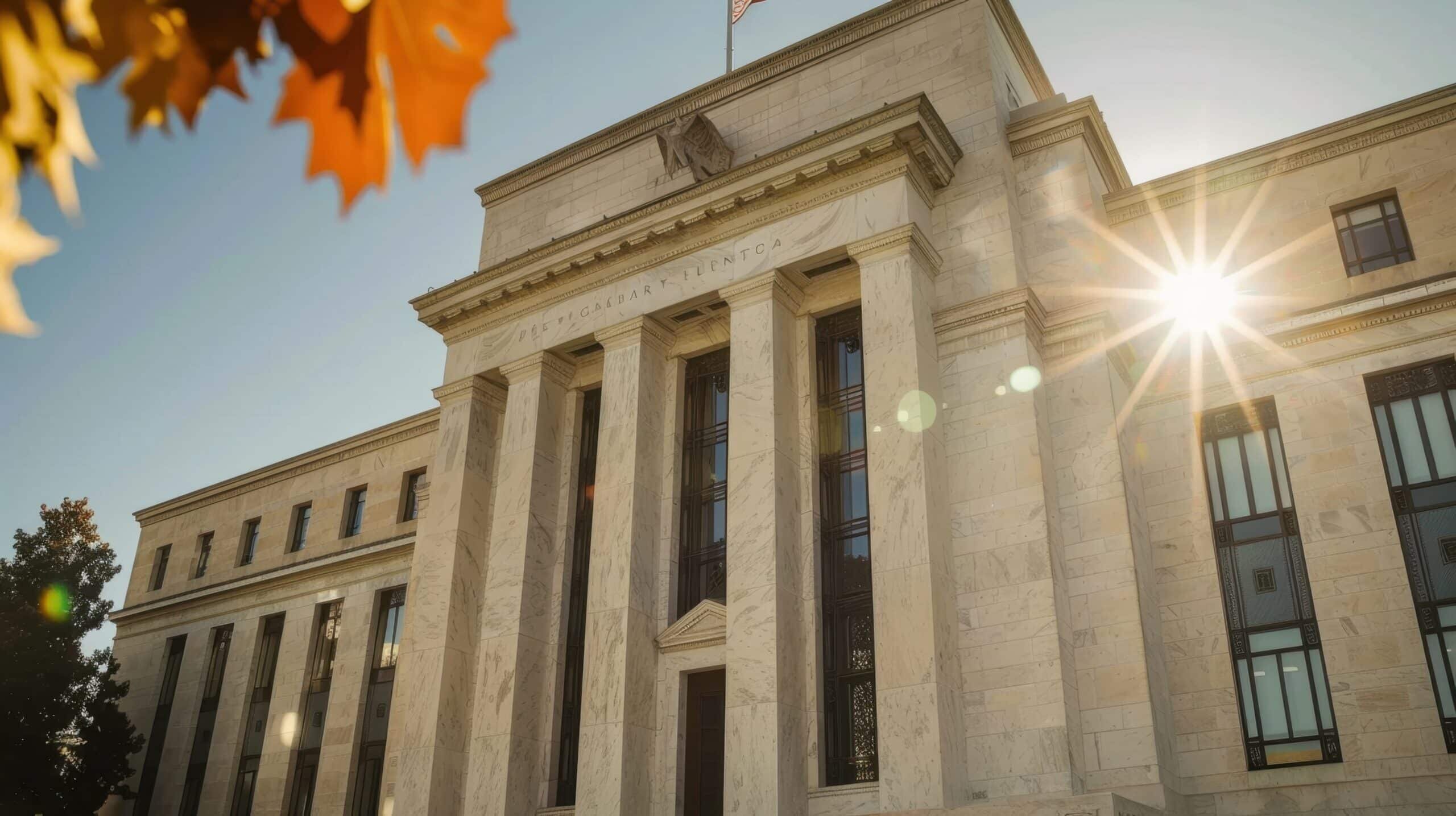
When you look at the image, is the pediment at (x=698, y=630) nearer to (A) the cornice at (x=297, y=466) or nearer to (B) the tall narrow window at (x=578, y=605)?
(B) the tall narrow window at (x=578, y=605)

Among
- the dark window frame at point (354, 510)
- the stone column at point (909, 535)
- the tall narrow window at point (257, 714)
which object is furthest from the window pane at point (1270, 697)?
the tall narrow window at point (257, 714)

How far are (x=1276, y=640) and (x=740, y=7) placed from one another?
2125 centimetres

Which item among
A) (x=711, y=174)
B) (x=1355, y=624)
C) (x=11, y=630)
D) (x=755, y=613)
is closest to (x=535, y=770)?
(x=755, y=613)

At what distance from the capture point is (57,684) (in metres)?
Result: 35.7

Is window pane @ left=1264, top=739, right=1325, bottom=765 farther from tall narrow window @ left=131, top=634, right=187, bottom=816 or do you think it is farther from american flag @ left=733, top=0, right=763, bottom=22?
tall narrow window @ left=131, top=634, right=187, bottom=816

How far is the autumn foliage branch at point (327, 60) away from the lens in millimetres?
2584

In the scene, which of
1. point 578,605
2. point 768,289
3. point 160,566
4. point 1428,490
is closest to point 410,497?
point 578,605

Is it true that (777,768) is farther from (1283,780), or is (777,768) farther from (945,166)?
(945,166)

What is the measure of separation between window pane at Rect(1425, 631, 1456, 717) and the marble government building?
0.15 feet

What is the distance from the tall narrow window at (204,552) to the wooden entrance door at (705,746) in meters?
26.6

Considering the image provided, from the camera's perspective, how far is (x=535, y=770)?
82.8ft

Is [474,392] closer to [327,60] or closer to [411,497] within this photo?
[411,497]

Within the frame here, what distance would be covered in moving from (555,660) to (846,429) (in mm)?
8397

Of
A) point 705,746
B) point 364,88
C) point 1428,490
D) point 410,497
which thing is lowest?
point 705,746
